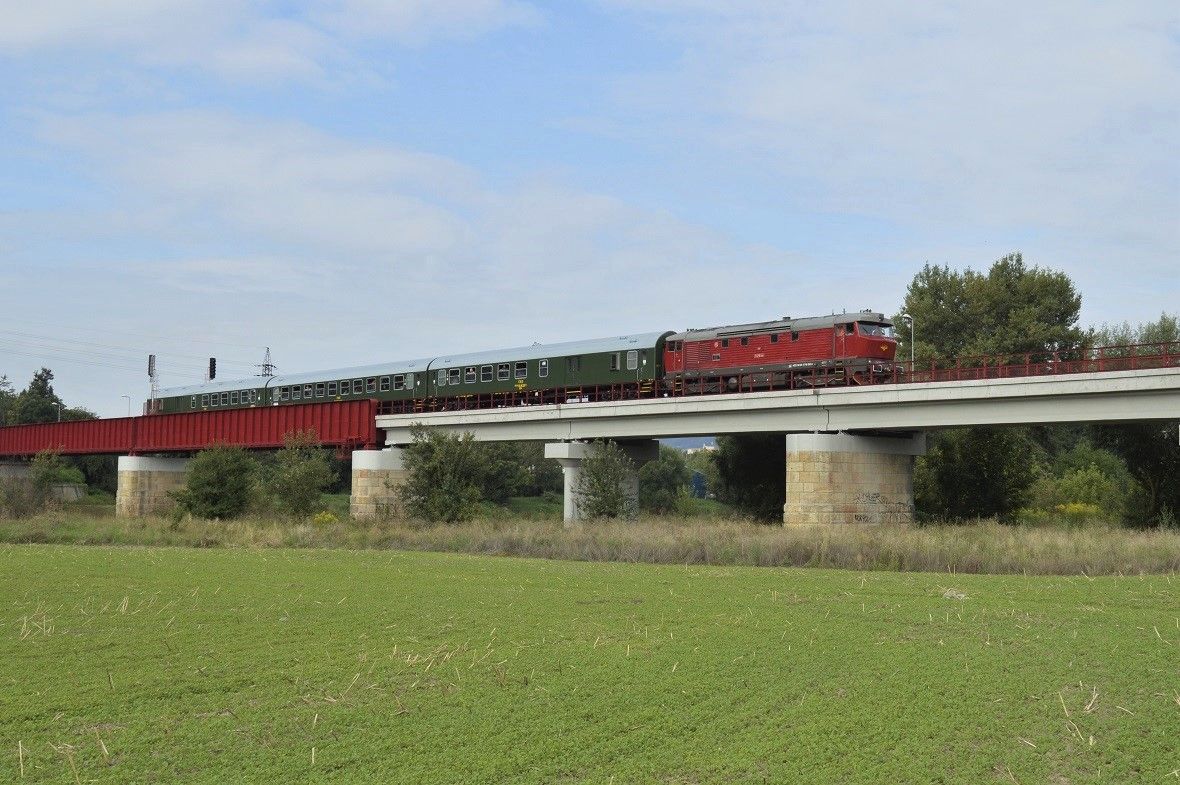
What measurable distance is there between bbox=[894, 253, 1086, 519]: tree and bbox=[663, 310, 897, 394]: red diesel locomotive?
7.50 meters

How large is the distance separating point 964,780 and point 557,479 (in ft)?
305

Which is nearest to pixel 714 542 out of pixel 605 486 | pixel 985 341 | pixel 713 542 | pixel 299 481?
pixel 713 542

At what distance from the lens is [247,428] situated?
212ft

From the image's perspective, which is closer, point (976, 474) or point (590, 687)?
point (590, 687)

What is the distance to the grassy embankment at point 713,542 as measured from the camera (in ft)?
77.8

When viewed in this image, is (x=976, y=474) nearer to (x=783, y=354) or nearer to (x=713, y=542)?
(x=783, y=354)

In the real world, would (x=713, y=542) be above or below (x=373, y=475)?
below

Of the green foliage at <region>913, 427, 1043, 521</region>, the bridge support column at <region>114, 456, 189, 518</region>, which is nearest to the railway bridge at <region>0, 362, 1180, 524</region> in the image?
the green foliage at <region>913, 427, 1043, 521</region>

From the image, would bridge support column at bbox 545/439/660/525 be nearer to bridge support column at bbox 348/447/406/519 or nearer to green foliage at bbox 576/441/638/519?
green foliage at bbox 576/441/638/519

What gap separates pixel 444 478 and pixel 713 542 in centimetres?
1901

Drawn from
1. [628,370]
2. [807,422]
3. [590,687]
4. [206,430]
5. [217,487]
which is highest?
[628,370]

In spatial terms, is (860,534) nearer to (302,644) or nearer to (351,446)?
(302,644)

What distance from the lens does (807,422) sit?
1714 inches

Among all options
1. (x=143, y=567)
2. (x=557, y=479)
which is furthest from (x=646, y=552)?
(x=557, y=479)
